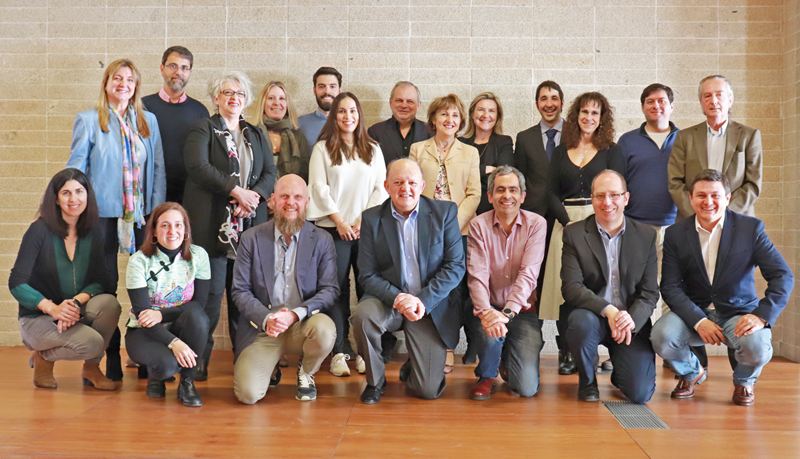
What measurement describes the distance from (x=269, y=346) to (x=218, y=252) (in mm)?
770

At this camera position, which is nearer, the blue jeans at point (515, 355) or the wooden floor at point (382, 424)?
the wooden floor at point (382, 424)

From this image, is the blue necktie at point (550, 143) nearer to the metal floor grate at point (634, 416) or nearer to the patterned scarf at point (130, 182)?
the metal floor grate at point (634, 416)

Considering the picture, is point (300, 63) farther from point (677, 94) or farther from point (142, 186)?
point (677, 94)

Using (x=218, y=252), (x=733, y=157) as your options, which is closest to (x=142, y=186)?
(x=218, y=252)

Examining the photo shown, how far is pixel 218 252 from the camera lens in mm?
3910

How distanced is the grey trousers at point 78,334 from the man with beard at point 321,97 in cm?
172

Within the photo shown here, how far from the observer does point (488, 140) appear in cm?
428

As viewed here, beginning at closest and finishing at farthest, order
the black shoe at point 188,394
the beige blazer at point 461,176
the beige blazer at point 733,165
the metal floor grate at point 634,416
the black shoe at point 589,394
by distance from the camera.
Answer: the metal floor grate at point 634,416, the black shoe at point 188,394, the black shoe at point 589,394, the beige blazer at point 733,165, the beige blazer at point 461,176

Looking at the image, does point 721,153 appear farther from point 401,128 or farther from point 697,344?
point 401,128

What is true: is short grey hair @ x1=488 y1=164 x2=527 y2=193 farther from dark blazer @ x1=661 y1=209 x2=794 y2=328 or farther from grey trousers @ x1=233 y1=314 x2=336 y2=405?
grey trousers @ x1=233 y1=314 x2=336 y2=405

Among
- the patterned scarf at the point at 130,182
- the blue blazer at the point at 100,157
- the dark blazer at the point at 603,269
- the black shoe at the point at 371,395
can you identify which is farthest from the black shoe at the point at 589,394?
the blue blazer at the point at 100,157

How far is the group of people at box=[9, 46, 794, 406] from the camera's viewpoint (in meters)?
3.41

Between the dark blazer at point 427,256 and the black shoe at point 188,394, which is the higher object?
the dark blazer at point 427,256

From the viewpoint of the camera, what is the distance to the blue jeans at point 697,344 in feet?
10.8
